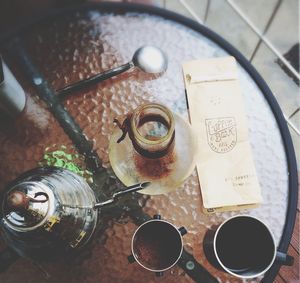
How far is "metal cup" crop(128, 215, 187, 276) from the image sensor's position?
0.98 meters

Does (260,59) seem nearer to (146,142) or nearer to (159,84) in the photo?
(159,84)

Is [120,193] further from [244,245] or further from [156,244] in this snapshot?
[244,245]

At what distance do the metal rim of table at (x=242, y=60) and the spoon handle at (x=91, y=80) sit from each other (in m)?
0.24

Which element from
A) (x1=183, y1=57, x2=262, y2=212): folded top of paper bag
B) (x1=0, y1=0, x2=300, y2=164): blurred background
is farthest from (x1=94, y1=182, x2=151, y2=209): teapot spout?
(x1=0, y1=0, x2=300, y2=164): blurred background

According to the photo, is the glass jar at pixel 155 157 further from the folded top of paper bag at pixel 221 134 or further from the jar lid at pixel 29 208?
the jar lid at pixel 29 208

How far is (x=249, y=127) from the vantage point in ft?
3.93

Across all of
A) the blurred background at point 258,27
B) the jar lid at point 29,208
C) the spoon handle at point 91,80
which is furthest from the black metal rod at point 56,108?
the blurred background at point 258,27

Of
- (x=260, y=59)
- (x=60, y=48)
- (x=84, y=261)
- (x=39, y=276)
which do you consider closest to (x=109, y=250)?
(x=84, y=261)

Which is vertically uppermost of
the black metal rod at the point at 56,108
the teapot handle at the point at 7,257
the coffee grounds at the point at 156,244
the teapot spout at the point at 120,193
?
the black metal rod at the point at 56,108

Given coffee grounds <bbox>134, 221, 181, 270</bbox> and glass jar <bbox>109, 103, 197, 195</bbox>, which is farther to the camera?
glass jar <bbox>109, 103, 197, 195</bbox>

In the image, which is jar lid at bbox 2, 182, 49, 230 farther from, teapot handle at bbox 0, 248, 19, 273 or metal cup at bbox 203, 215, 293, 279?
metal cup at bbox 203, 215, 293, 279

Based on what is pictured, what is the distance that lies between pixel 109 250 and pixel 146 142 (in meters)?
0.34

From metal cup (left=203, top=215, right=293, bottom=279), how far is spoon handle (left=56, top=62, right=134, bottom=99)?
1.93 ft

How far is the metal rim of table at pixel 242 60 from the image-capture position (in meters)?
1.11
